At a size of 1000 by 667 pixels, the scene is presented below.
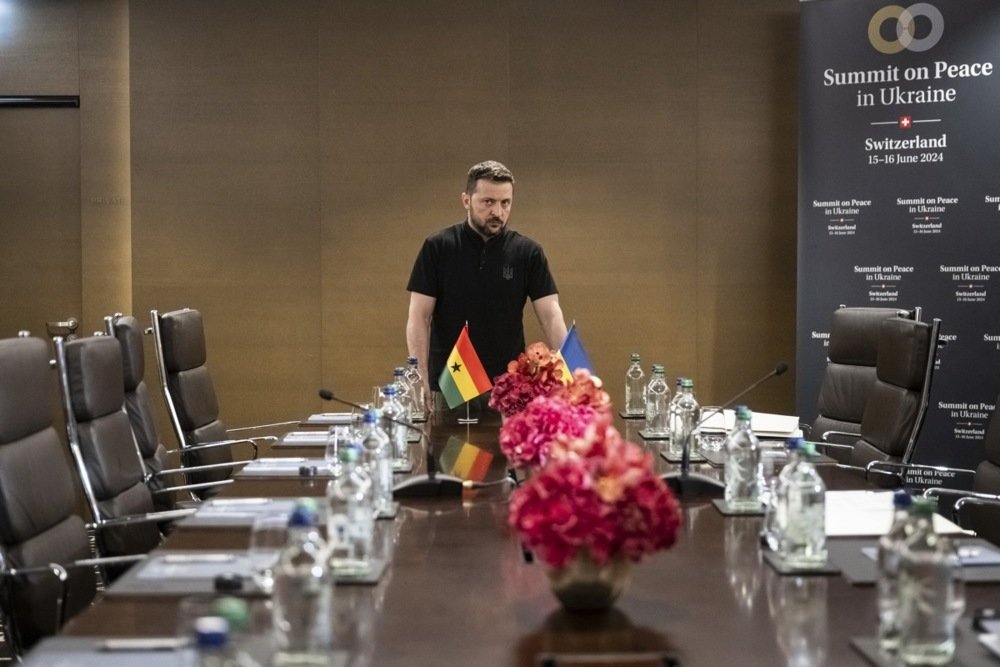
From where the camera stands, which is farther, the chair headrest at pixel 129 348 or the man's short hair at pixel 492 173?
the man's short hair at pixel 492 173

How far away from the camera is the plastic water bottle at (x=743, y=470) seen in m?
3.07

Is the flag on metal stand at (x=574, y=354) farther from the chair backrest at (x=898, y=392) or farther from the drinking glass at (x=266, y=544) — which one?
the drinking glass at (x=266, y=544)

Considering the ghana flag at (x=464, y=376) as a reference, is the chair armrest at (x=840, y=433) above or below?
below

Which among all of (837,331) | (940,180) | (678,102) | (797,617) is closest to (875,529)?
(797,617)

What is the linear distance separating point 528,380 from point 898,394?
1.47m

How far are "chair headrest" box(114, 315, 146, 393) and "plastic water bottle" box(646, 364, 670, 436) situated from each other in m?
1.96

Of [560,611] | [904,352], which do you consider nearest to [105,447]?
[560,611]

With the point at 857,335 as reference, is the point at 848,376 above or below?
below

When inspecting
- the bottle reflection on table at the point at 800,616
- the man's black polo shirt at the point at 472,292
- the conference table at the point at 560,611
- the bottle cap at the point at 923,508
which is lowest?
the conference table at the point at 560,611

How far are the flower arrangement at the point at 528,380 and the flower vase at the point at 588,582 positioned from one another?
6.37 feet

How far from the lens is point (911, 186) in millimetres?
6707

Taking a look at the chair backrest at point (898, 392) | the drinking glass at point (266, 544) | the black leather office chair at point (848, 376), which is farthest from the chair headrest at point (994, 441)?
the drinking glass at point (266, 544)

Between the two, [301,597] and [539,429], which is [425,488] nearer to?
[539,429]

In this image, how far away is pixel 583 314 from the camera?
7371 mm
